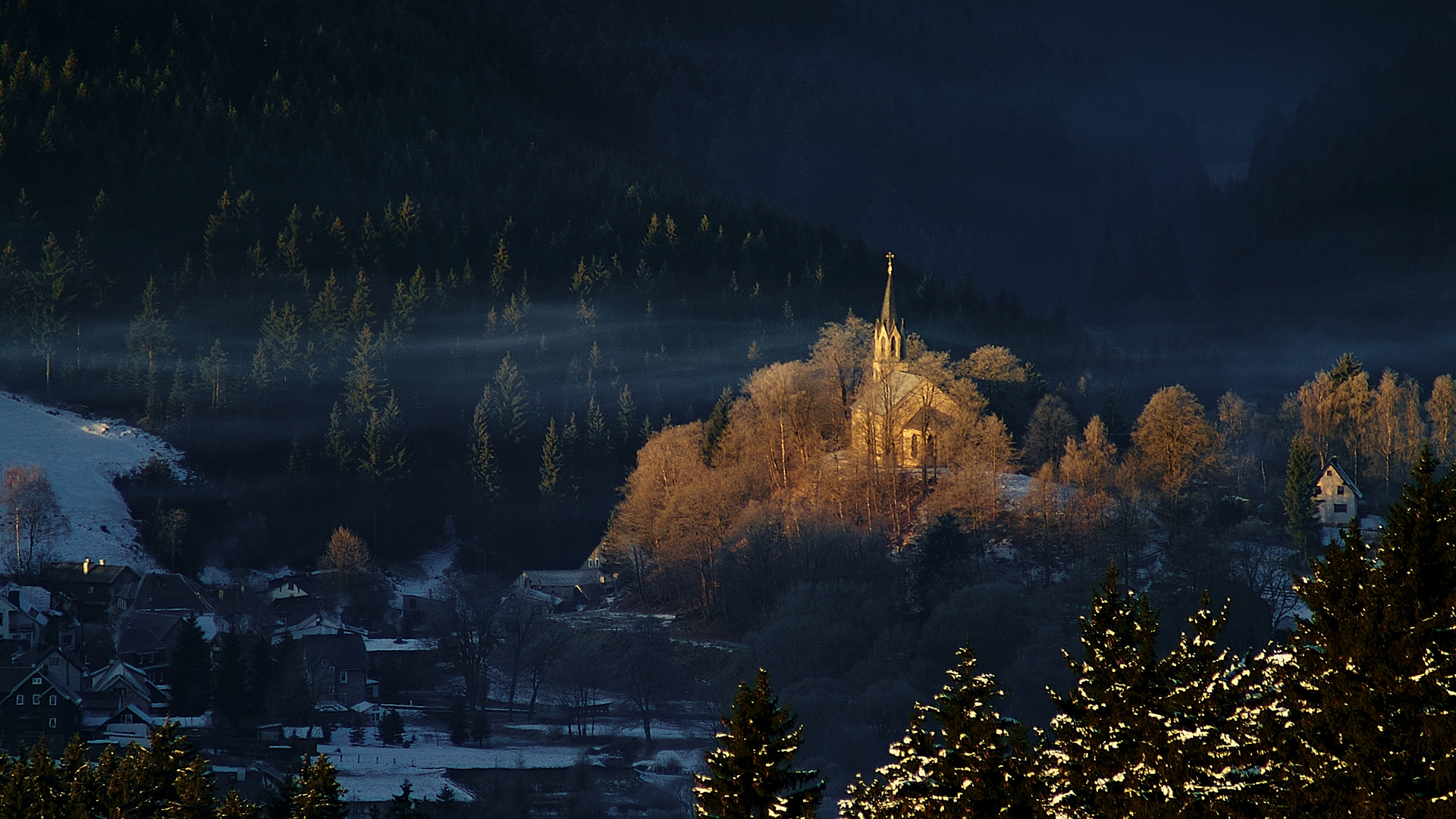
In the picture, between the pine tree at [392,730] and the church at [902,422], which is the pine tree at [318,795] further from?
the church at [902,422]

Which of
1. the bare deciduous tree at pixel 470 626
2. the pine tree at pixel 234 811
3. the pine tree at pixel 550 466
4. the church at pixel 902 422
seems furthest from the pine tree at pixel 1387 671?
the pine tree at pixel 550 466

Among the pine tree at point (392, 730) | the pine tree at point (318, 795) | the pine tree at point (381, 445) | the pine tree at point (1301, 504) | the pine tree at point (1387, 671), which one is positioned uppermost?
the pine tree at point (381, 445)

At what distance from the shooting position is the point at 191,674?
91.8 metres

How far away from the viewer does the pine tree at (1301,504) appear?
96.6 m

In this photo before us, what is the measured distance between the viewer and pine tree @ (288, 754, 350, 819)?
1297 inches

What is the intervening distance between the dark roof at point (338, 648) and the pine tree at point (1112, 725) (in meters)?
81.3

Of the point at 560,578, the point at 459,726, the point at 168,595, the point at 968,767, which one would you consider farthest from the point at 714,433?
the point at 968,767

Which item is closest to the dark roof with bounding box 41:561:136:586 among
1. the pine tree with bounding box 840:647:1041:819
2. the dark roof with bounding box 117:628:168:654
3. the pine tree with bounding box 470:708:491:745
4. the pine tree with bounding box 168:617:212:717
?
the dark roof with bounding box 117:628:168:654

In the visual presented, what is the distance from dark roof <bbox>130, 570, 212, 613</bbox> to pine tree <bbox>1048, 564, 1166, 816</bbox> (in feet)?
304

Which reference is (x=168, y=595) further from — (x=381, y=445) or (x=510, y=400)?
(x=510, y=400)

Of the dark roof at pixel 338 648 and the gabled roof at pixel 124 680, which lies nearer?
the gabled roof at pixel 124 680

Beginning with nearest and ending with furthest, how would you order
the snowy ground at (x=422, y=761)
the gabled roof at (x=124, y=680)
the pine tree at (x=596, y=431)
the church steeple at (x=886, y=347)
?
1. the snowy ground at (x=422, y=761)
2. the gabled roof at (x=124, y=680)
3. the church steeple at (x=886, y=347)
4. the pine tree at (x=596, y=431)

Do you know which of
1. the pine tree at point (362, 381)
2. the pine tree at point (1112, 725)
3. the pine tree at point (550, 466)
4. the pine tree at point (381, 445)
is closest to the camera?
the pine tree at point (1112, 725)

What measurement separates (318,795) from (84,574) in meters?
83.3
